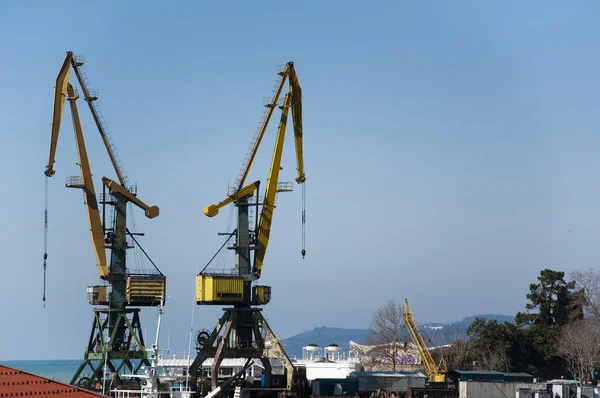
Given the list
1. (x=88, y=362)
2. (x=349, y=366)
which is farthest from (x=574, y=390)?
(x=88, y=362)

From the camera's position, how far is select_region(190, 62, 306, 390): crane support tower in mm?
82250

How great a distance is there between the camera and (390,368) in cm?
11900

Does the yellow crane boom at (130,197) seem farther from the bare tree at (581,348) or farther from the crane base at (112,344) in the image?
the bare tree at (581,348)

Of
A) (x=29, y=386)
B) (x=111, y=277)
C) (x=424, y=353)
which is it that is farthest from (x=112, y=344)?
(x=29, y=386)

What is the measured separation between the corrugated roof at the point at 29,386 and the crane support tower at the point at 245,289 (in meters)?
59.7

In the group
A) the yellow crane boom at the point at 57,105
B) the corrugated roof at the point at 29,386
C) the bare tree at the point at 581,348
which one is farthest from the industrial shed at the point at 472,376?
the corrugated roof at the point at 29,386

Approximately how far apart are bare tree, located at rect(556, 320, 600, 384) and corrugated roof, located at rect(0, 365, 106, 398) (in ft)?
279

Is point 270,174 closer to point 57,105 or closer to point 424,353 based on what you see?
point 57,105

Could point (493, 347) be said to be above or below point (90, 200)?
below

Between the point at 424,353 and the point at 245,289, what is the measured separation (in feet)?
122

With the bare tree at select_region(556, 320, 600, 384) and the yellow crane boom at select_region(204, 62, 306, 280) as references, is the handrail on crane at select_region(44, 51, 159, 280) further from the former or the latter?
the bare tree at select_region(556, 320, 600, 384)

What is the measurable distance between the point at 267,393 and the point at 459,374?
740 inches

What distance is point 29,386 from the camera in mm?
21875

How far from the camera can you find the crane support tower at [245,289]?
3238 inches
